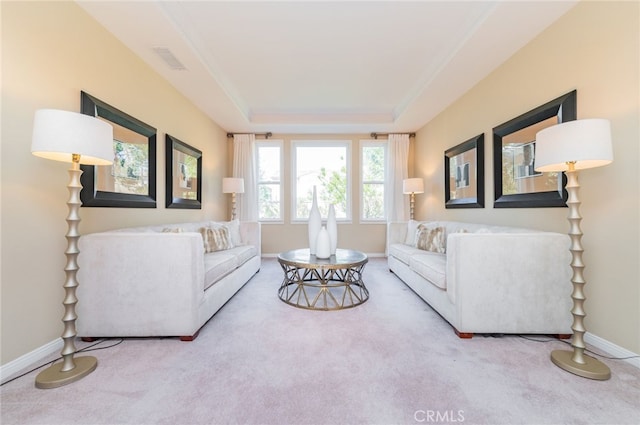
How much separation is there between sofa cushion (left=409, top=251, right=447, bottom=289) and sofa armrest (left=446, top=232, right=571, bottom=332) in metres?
0.27

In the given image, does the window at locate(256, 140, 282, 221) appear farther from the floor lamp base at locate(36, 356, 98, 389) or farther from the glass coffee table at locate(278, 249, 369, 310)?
the floor lamp base at locate(36, 356, 98, 389)

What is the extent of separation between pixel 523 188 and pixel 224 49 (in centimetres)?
332

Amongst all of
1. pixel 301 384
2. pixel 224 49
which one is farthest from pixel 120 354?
pixel 224 49

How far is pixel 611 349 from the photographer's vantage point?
172cm

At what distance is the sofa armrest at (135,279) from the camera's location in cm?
184

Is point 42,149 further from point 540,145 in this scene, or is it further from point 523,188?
point 523,188

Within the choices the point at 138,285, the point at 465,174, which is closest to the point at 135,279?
the point at 138,285

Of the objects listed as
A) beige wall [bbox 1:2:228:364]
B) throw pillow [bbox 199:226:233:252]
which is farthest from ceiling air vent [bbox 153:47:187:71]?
throw pillow [bbox 199:226:233:252]

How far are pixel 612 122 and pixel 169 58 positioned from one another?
12.1 feet

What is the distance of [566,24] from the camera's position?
6.68 feet

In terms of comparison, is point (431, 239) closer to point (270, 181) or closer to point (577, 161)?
point (577, 161)

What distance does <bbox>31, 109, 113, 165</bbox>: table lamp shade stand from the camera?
1364 mm

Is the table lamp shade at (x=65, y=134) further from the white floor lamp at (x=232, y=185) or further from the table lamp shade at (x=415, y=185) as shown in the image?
the table lamp shade at (x=415, y=185)

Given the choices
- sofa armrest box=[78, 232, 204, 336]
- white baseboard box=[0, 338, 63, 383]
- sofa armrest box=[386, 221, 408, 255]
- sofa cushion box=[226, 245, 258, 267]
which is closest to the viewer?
white baseboard box=[0, 338, 63, 383]
